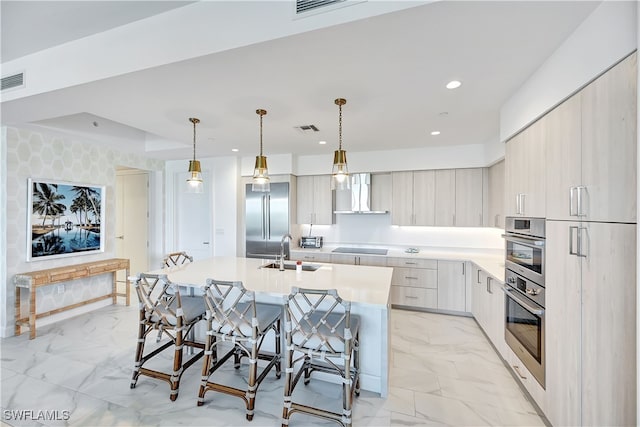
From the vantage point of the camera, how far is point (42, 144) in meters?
3.53

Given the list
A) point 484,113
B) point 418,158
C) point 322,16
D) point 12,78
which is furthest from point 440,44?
point 12,78

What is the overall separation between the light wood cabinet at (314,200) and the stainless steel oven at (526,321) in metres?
2.92

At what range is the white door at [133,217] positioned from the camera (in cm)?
534

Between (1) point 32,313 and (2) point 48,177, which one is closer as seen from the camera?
(1) point 32,313

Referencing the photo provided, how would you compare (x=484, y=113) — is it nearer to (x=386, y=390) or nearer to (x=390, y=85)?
(x=390, y=85)

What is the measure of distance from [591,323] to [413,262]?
2.67m

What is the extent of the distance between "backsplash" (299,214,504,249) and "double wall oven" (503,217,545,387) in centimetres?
199

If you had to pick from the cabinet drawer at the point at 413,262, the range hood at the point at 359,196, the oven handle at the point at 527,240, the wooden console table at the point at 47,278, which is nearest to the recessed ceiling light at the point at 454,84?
the oven handle at the point at 527,240

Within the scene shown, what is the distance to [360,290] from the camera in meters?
2.15

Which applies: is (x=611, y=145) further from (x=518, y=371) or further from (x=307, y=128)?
(x=307, y=128)

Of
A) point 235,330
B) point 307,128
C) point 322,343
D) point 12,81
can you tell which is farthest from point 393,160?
point 12,81

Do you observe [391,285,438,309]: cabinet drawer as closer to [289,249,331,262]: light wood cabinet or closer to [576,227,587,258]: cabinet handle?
[289,249,331,262]: light wood cabinet

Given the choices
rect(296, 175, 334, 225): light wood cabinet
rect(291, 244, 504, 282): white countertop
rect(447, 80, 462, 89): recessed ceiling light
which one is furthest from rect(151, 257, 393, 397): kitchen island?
rect(296, 175, 334, 225): light wood cabinet

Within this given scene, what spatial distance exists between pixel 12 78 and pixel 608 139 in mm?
4325
